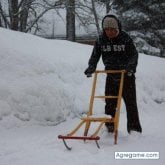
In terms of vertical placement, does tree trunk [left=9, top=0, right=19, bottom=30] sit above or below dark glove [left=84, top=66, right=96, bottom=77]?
above

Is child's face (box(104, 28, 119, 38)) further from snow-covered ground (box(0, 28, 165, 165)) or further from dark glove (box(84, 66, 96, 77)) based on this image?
snow-covered ground (box(0, 28, 165, 165))

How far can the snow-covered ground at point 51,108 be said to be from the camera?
21.1 ft

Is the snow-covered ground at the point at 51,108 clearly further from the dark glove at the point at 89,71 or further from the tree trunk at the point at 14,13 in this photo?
the tree trunk at the point at 14,13

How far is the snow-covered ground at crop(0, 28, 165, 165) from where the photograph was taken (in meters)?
6.42

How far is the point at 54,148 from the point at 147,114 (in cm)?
450

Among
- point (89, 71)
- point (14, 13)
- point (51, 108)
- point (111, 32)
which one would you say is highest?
point (14, 13)

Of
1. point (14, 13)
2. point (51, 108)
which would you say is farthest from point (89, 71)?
point (14, 13)

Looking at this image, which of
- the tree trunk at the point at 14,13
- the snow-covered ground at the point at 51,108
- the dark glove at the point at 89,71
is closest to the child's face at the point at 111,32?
the dark glove at the point at 89,71

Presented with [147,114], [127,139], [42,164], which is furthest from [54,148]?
[147,114]

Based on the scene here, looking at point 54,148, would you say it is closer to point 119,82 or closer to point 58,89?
point 119,82

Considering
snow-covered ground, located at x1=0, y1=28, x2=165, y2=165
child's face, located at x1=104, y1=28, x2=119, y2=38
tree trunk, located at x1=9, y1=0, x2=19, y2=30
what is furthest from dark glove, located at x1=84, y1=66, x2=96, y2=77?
tree trunk, located at x1=9, y1=0, x2=19, y2=30

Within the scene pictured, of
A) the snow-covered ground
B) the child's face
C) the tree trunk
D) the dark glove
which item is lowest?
the snow-covered ground

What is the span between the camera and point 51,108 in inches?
347

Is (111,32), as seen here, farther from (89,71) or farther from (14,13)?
(14,13)
